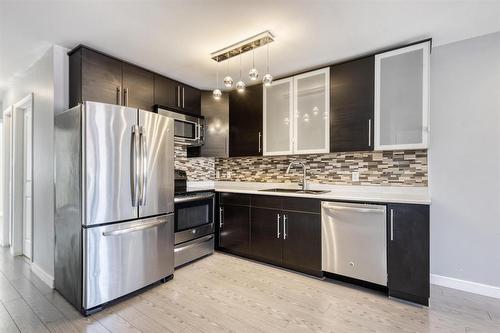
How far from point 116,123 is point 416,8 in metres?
2.60

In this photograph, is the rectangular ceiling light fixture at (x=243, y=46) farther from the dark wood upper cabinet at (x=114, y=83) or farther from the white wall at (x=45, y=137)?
the white wall at (x=45, y=137)

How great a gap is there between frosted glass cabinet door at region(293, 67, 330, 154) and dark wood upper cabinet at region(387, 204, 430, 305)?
1.03 meters

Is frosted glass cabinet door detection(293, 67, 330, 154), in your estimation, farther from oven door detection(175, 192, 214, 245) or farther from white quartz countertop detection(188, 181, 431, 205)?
oven door detection(175, 192, 214, 245)

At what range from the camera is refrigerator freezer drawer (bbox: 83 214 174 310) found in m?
Answer: 2.03

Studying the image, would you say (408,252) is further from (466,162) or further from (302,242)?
(466,162)

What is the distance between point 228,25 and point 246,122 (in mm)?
1585

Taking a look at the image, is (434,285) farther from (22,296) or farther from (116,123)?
(22,296)

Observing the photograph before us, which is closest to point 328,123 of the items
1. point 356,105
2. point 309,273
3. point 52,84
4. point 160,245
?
point 356,105

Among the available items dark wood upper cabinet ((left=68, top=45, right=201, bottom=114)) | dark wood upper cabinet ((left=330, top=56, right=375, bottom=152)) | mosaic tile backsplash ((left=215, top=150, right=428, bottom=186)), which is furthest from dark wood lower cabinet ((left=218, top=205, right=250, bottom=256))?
dark wood upper cabinet ((left=68, top=45, right=201, bottom=114))

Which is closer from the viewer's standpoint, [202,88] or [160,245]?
[160,245]

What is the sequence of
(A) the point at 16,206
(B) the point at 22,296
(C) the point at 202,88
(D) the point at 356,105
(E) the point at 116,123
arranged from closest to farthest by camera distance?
1. (E) the point at 116,123
2. (B) the point at 22,296
3. (D) the point at 356,105
4. (A) the point at 16,206
5. (C) the point at 202,88

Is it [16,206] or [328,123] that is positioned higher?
[328,123]

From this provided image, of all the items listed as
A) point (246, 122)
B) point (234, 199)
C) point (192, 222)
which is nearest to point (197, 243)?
point (192, 222)

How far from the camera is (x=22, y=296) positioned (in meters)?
2.33
